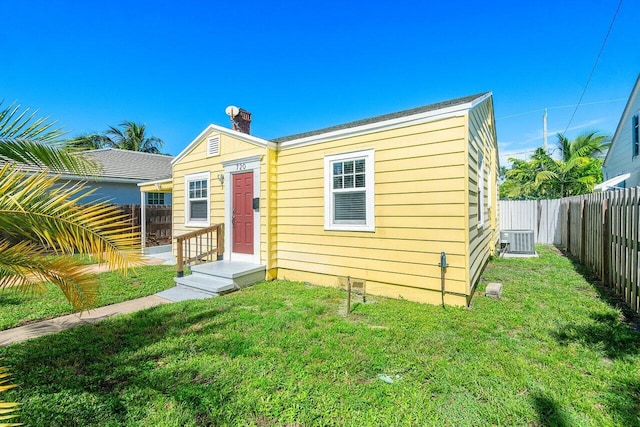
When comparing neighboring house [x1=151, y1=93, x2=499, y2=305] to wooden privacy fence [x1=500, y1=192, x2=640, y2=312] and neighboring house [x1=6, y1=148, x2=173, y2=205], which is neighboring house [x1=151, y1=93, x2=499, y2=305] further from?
neighboring house [x1=6, y1=148, x2=173, y2=205]

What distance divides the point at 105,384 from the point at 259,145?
4.92 metres

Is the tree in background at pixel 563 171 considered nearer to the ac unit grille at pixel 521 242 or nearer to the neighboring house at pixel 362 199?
the ac unit grille at pixel 521 242

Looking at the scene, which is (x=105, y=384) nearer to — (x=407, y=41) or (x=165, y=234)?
(x=165, y=234)

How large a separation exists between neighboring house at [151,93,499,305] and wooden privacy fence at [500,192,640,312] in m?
1.93

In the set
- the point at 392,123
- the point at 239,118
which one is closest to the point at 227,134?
the point at 239,118

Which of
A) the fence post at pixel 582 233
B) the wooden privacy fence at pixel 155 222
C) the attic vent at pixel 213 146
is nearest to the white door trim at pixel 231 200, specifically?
the attic vent at pixel 213 146

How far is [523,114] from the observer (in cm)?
2527

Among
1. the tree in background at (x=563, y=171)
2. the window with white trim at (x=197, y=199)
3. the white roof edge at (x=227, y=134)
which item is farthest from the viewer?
the tree in background at (x=563, y=171)

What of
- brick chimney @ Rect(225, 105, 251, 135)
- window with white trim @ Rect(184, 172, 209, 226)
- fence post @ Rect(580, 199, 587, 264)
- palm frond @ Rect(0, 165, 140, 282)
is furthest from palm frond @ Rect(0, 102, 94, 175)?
fence post @ Rect(580, 199, 587, 264)

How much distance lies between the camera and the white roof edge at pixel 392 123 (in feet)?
14.2

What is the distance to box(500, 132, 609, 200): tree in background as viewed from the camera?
1499cm

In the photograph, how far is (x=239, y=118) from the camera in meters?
7.83

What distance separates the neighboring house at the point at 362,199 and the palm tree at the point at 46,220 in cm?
380

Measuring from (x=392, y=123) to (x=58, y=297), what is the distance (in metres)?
6.79
